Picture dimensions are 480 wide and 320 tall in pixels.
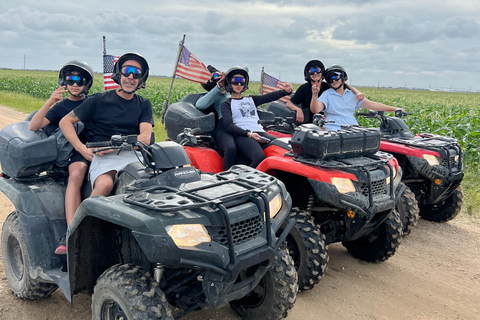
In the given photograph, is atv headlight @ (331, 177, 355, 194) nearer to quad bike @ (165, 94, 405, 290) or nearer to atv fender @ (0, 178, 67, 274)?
quad bike @ (165, 94, 405, 290)

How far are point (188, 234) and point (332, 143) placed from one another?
2.18 metres

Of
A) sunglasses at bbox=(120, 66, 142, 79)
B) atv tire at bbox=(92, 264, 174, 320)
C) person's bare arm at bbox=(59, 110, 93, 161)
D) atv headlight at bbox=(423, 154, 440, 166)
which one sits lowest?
atv tire at bbox=(92, 264, 174, 320)

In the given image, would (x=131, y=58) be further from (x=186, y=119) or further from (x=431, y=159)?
(x=431, y=159)

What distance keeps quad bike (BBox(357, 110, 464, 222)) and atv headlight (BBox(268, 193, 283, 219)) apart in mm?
3199

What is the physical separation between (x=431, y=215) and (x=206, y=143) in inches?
144

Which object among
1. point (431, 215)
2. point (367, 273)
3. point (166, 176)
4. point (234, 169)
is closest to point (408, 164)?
point (431, 215)

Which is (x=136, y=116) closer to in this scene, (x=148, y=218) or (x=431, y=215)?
(x=148, y=218)

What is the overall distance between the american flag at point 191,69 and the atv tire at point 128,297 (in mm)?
4969

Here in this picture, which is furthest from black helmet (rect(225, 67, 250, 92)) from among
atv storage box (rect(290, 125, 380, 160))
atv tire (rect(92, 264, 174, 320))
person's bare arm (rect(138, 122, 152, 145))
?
atv tire (rect(92, 264, 174, 320))

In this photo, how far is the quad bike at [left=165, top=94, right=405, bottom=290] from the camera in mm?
3996

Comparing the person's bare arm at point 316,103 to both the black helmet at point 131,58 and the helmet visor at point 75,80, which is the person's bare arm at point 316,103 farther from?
the helmet visor at point 75,80

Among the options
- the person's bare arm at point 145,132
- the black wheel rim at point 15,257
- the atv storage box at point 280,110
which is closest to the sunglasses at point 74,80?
the person's bare arm at point 145,132

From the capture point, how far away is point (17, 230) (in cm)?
364

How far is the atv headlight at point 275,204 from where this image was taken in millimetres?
2920
